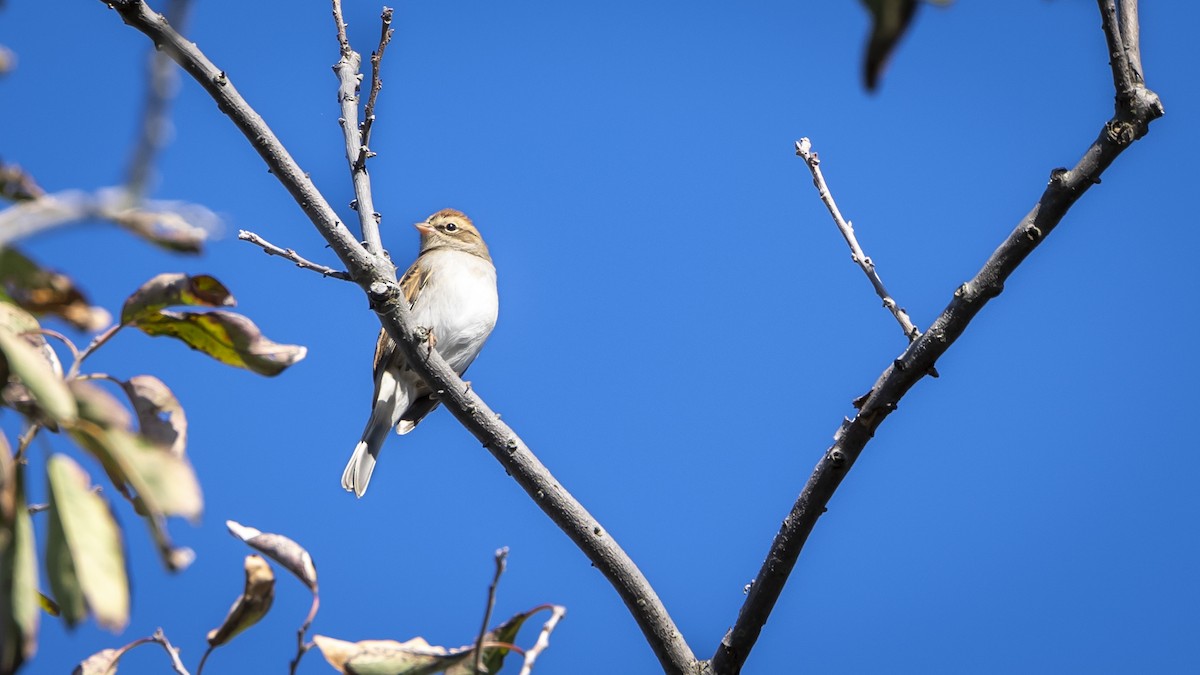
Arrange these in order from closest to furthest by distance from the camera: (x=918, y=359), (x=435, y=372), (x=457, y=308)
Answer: (x=918, y=359)
(x=435, y=372)
(x=457, y=308)

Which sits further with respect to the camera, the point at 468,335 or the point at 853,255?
the point at 468,335

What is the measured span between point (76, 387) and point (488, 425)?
2.40 meters

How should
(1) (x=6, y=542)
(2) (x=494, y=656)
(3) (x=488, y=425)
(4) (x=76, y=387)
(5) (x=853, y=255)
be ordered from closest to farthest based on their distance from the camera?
(1) (x=6, y=542), (4) (x=76, y=387), (2) (x=494, y=656), (5) (x=853, y=255), (3) (x=488, y=425)

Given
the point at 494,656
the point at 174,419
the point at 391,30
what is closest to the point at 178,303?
the point at 174,419

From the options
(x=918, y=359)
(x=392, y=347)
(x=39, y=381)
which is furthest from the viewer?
(x=392, y=347)

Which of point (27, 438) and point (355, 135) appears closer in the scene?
point (27, 438)

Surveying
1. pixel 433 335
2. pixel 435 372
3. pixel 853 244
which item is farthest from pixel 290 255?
pixel 433 335

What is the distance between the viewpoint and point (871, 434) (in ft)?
10.1

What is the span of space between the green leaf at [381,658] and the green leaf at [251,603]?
12 centimetres

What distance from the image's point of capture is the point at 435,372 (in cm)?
397

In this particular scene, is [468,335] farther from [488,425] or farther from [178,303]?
[178,303]

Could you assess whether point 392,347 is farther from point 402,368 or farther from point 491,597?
point 491,597

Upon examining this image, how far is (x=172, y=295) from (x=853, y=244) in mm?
2171

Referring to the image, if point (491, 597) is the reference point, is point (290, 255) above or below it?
above
